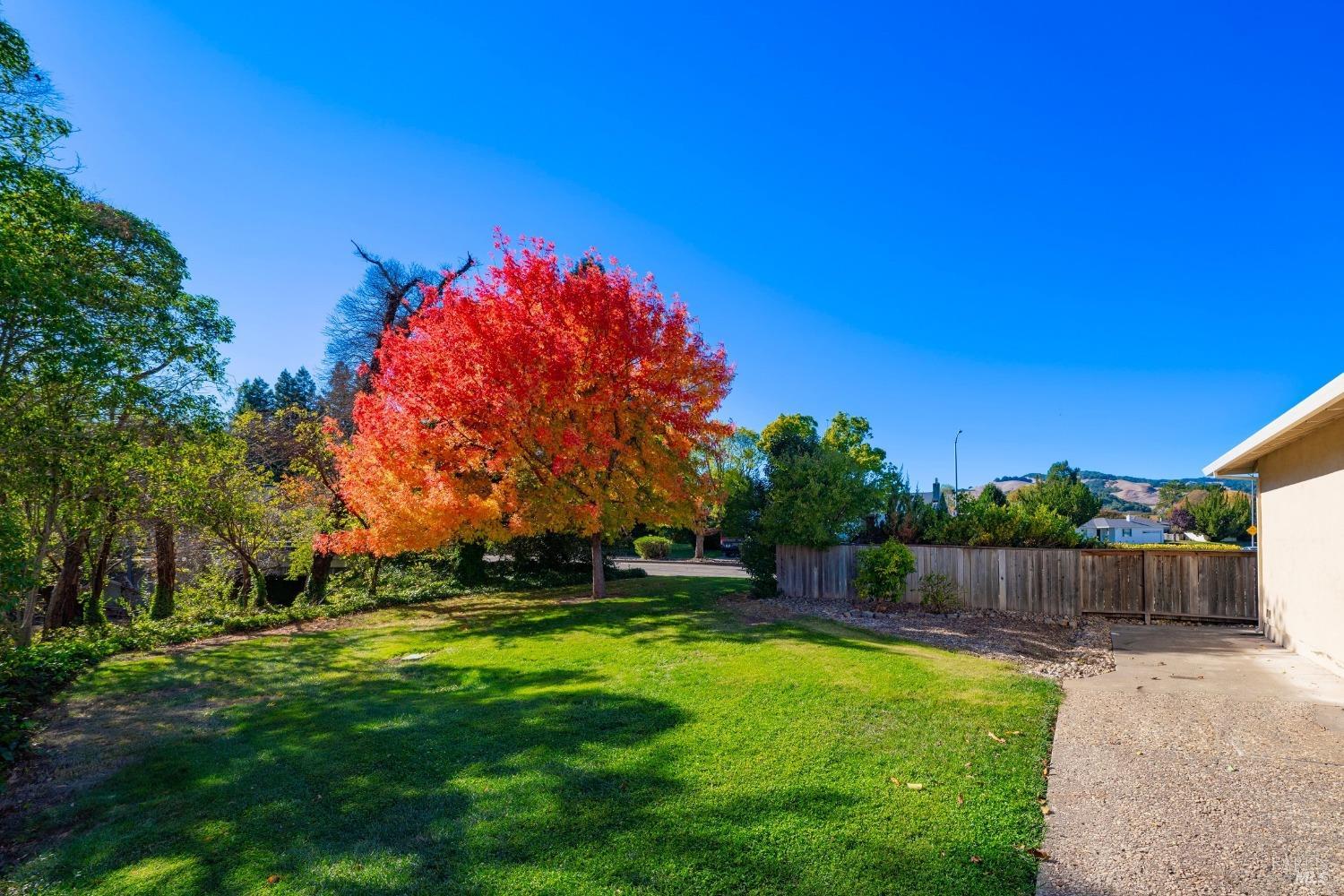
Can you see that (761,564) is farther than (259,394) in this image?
No

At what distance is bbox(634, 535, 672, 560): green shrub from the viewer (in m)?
33.2

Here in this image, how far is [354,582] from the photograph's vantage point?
17.4m

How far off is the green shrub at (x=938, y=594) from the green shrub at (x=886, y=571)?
1.12ft

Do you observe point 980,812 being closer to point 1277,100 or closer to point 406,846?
point 406,846

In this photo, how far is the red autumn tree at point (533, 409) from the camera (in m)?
11.1

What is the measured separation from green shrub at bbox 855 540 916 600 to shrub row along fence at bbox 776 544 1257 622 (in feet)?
1.23

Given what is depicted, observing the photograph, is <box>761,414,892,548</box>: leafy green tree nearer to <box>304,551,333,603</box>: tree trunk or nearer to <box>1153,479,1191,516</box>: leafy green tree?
<box>304,551,333,603</box>: tree trunk

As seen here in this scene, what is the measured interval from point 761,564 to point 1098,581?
20.8 ft

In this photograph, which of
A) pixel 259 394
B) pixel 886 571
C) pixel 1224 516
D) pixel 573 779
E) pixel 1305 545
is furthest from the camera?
pixel 259 394

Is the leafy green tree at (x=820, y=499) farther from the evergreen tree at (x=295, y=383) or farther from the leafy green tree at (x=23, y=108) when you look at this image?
the evergreen tree at (x=295, y=383)

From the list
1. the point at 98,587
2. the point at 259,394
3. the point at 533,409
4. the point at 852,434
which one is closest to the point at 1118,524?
the point at 852,434

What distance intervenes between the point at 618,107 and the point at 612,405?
5353 millimetres

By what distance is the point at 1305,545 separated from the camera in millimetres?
8016

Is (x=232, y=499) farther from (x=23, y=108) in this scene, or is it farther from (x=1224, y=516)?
(x=1224, y=516)
